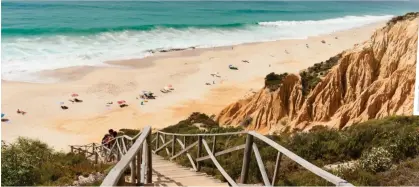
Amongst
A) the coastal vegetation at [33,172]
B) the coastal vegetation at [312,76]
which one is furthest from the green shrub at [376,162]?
the coastal vegetation at [312,76]

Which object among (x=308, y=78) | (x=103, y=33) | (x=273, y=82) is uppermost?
(x=103, y=33)

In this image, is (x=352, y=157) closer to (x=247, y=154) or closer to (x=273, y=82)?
(x=247, y=154)

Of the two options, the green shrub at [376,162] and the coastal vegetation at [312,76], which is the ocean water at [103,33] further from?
the green shrub at [376,162]

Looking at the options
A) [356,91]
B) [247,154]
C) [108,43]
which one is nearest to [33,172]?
[247,154]

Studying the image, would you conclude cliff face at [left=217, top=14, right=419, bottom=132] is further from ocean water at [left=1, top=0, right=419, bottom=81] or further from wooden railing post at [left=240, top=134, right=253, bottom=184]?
ocean water at [left=1, top=0, right=419, bottom=81]

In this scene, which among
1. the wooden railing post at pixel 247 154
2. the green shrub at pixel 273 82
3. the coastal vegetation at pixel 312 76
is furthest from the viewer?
the green shrub at pixel 273 82

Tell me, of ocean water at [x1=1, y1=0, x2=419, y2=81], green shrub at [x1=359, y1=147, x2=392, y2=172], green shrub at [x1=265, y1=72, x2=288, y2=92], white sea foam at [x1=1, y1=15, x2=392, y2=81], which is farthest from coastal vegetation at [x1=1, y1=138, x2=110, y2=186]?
ocean water at [x1=1, y1=0, x2=419, y2=81]

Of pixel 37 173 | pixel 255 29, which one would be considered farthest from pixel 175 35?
pixel 37 173
